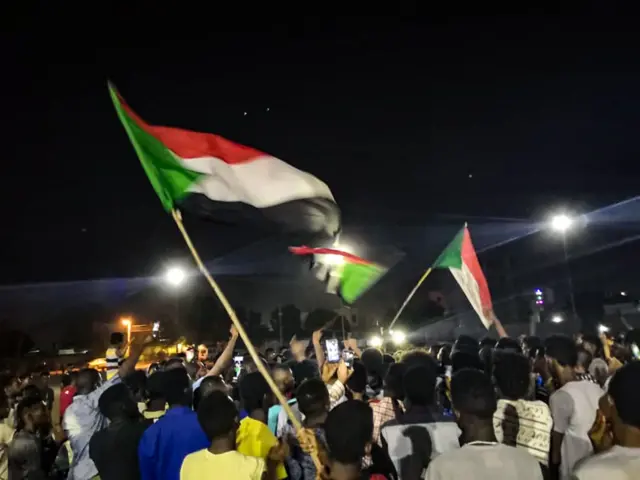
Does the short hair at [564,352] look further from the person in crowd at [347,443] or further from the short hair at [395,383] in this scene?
the person in crowd at [347,443]

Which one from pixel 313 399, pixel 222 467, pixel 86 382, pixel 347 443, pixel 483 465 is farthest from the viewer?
pixel 86 382

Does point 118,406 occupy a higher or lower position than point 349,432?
higher

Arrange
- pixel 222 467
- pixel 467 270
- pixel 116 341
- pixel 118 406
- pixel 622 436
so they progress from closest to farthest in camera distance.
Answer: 1. pixel 622 436
2. pixel 222 467
3. pixel 118 406
4. pixel 116 341
5. pixel 467 270

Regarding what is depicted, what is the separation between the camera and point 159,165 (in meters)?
5.41

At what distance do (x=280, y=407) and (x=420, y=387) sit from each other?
1.49 metres

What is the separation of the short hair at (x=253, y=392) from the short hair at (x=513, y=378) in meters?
2.27

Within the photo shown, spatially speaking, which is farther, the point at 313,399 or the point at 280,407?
the point at 280,407

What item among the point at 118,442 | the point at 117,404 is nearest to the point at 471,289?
the point at 117,404

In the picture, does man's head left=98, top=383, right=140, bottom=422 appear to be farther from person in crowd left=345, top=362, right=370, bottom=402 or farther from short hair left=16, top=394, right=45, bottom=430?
short hair left=16, top=394, right=45, bottom=430

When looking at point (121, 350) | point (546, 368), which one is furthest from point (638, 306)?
point (121, 350)

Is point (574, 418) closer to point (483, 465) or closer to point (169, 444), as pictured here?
point (483, 465)

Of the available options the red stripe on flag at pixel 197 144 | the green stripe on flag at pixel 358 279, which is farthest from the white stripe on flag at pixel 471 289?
the red stripe on flag at pixel 197 144

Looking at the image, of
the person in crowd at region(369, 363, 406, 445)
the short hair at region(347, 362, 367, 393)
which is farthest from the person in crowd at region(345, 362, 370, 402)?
the person in crowd at region(369, 363, 406, 445)

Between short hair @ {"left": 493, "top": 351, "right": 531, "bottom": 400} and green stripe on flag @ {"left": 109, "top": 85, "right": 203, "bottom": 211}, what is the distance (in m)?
3.19
